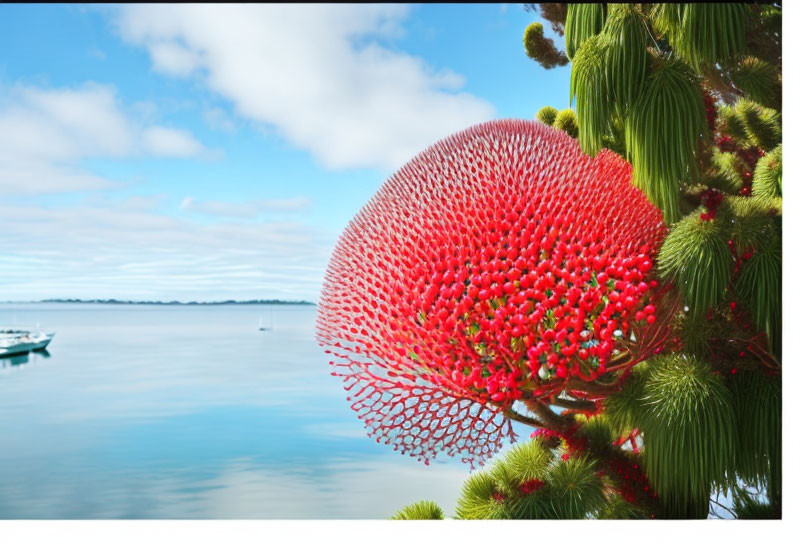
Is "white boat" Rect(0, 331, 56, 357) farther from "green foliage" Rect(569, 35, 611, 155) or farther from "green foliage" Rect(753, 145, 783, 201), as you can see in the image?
"green foliage" Rect(753, 145, 783, 201)

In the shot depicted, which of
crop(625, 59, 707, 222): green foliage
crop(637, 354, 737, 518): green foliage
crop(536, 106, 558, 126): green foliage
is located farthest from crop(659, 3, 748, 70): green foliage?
crop(536, 106, 558, 126): green foliage

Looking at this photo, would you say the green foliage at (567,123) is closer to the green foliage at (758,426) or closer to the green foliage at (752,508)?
the green foliage at (758,426)

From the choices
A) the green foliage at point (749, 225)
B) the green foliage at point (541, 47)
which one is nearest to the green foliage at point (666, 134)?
the green foliage at point (749, 225)

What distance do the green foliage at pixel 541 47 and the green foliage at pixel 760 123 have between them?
0.97 m

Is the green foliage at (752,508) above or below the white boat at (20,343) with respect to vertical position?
below

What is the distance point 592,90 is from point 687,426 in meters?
1.15

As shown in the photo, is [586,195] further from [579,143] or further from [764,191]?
[764,191]

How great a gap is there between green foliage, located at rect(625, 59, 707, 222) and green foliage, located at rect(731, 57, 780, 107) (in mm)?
295

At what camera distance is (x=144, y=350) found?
1698cm

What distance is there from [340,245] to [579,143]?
904 mm

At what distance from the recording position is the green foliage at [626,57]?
2.41 metres

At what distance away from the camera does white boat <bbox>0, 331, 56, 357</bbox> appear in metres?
12.4

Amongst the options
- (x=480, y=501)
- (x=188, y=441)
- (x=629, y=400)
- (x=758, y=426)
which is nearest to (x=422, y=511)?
(x=480, y=501)
